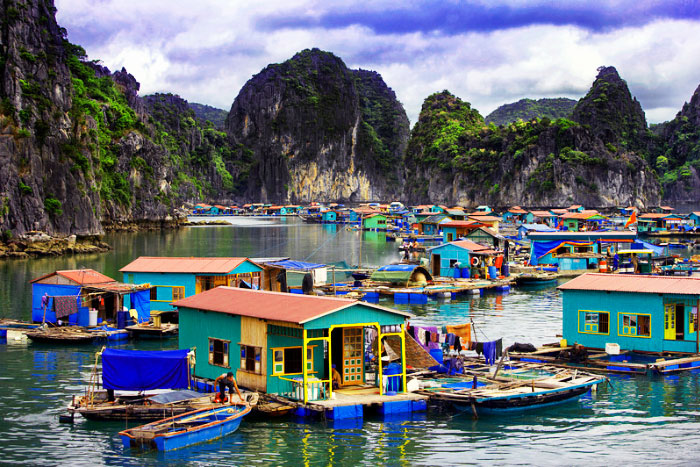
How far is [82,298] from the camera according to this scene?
31797 mm

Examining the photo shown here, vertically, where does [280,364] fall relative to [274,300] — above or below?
below

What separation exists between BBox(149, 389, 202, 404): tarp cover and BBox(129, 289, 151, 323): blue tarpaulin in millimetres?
14134

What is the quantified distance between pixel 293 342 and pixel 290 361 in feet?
2.08

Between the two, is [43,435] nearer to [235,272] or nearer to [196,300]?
[196,300]

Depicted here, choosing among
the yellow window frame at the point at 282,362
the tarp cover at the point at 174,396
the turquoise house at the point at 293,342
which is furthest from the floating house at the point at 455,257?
the tarp cover at the point at 174,396

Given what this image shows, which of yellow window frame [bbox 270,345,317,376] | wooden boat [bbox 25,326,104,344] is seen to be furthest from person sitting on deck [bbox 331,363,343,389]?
wooden boat [bbox 25,326,104,344]

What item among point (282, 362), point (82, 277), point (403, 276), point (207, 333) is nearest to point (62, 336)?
point (82, 277)

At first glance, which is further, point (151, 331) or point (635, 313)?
point (151, 331)

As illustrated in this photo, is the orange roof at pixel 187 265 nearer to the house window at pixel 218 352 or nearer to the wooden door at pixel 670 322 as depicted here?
the house window at pixel 218 352

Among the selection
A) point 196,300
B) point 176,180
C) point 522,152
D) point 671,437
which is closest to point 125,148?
→ point 176,180

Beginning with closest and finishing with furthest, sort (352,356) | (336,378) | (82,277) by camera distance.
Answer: (336,378)
(352,356)
(82,277)

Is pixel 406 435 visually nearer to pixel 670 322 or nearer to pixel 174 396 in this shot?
pixel 174 396

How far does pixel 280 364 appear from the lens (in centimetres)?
1923

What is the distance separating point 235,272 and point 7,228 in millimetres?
41624
